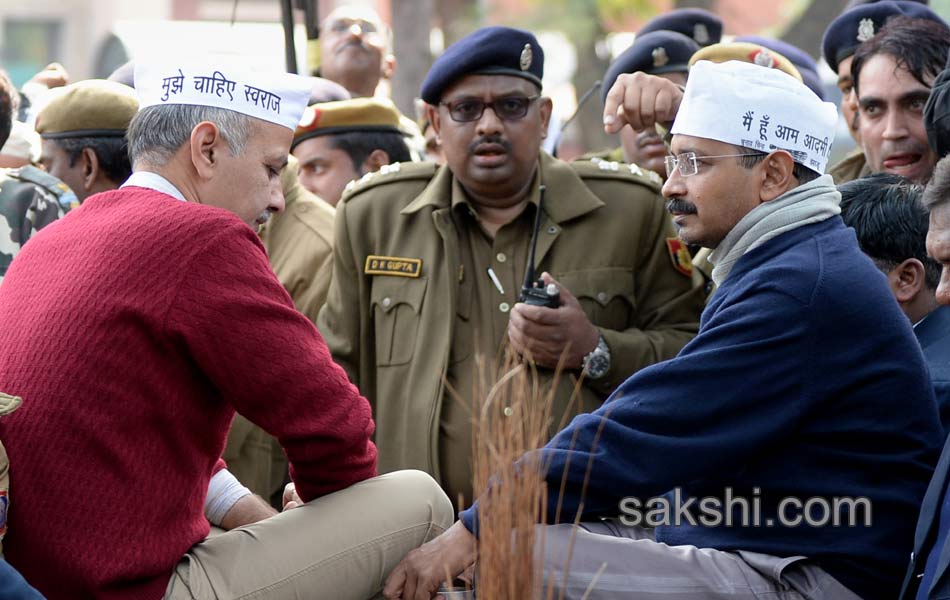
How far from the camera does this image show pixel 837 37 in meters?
6.41

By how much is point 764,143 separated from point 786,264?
1.49 feet

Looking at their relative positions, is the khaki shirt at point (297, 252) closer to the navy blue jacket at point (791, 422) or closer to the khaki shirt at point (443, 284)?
the khaki shirt at point (443, 284)

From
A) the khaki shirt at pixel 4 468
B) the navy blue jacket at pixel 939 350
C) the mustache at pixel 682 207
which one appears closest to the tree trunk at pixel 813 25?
the navy blue jacket at pixel 939 350

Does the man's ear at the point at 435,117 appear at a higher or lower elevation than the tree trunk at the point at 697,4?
higher

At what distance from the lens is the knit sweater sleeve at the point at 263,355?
346 cm

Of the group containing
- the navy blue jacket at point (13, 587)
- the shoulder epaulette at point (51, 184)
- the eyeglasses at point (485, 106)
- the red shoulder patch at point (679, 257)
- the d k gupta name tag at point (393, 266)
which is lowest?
the navy blue jacket at point (13, 587)

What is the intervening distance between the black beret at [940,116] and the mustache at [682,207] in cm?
106

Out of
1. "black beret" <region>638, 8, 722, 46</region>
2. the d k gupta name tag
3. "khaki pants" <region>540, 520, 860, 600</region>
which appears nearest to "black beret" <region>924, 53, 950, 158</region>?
"khaki pants" <region>540, 520, 860, 600</region>

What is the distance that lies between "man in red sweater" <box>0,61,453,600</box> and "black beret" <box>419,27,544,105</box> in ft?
6.05

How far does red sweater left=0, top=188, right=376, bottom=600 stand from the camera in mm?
3406

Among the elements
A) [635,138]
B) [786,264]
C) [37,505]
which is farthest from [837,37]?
[37,505]

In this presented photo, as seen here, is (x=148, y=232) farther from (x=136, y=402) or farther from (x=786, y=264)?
(x=786, y=264)

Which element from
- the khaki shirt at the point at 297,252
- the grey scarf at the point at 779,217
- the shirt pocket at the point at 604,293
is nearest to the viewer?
the grey scarf at the point at 779,217

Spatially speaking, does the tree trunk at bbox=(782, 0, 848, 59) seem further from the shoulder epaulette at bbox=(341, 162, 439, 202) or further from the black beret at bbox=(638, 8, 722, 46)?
the shoulder epaulette at bbox=(341, 162, 439, 202)
